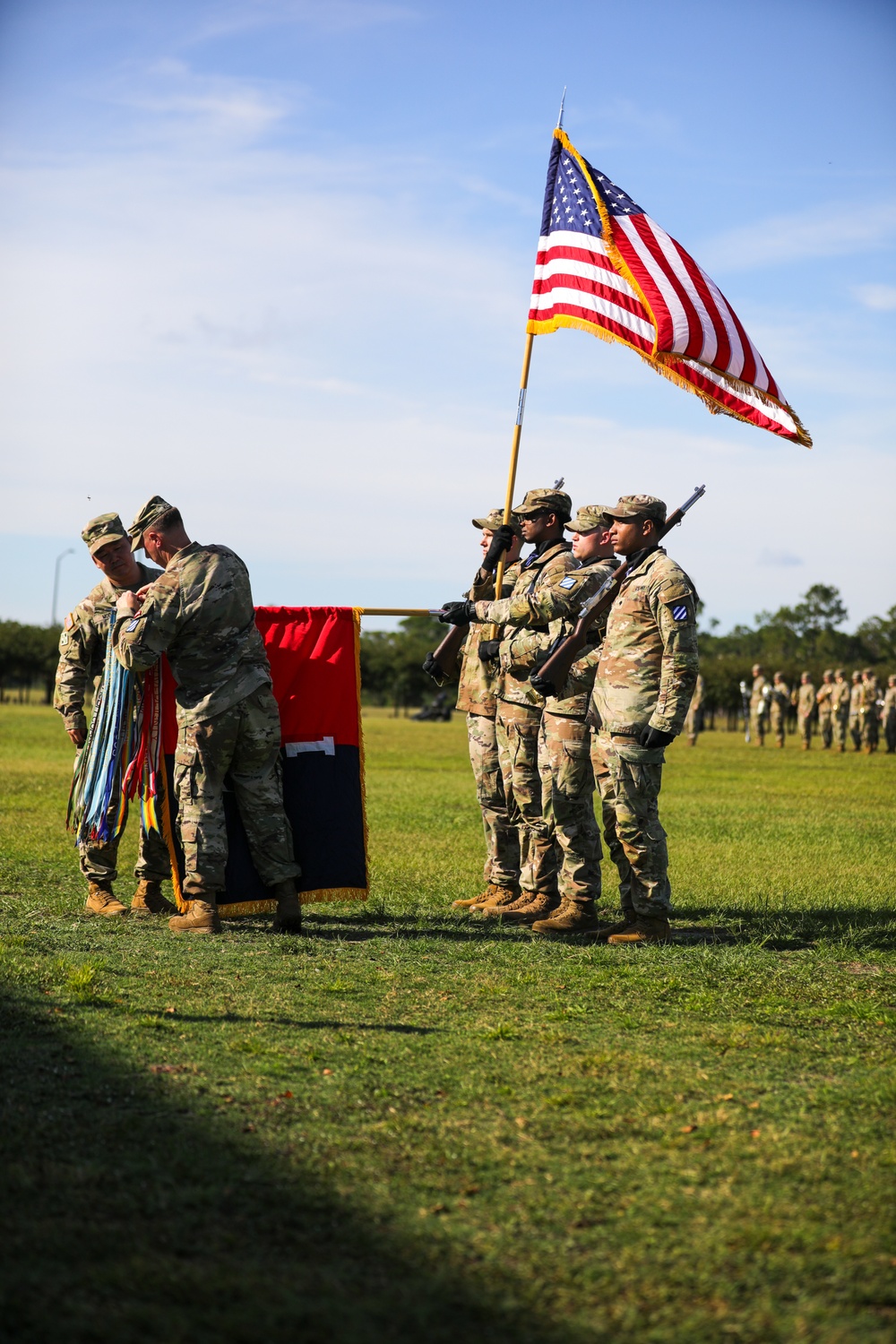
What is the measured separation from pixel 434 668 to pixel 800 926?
9.90ft

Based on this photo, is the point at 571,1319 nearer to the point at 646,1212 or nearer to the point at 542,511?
the point at 646,1212

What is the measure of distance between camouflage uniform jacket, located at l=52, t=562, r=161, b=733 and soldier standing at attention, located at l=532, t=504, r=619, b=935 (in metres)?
2.85

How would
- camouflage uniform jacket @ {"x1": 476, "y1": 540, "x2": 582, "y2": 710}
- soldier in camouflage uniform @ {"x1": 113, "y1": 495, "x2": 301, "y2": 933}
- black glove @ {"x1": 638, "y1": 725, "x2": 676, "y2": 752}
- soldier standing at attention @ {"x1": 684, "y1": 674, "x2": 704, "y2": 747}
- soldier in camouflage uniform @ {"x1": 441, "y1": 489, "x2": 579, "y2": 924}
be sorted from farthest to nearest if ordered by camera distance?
soldier standing at attention @ {"x1": 684, "y1": 674, "x2": 704, "y2": 747} → soldier in camouflage uniform @ {"x1": 441, "y1": 489, "x2": 579, "y2": 924} → camouflage uniform jacket @ {"x1": 476, "y1": 540, "x2": 582, "y2": 710} → soldier in camouflage uniform @ {"x1": 113, "y1": 495, "x2": 301, "y2": 933} → black glove @ {"x1": 638, "y1": 725, "x2": 676, "y2": 752}

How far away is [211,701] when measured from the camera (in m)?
7.57

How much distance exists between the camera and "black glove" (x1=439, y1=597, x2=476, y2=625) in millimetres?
8250

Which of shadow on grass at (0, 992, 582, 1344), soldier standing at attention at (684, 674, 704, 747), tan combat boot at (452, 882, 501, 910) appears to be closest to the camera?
shadow on grass at (0, 992, 582, 1344)

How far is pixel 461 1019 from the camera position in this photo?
228 inches

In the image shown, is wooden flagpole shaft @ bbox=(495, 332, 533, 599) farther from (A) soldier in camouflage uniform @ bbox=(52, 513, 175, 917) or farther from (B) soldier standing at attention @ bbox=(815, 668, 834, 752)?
(B) soldier standing at attention @ bbox=(815, 668, 834, 752)

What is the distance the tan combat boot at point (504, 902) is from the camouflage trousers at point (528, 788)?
0.27ft

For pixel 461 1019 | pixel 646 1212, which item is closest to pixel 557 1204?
pixel 646 1212

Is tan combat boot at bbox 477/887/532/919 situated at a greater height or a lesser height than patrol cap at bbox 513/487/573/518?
lesser

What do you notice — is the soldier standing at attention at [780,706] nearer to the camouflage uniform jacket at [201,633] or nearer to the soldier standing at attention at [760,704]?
the soldier standing at attention at [760,704]

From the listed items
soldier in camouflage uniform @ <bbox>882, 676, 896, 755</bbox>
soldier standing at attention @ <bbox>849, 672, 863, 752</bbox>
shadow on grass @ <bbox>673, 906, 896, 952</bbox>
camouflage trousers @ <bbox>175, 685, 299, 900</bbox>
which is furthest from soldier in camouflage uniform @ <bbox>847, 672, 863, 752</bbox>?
camouflage trousers @ <bbox>175, 685, 299, 900</bbox>

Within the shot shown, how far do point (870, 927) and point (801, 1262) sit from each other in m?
5.45
